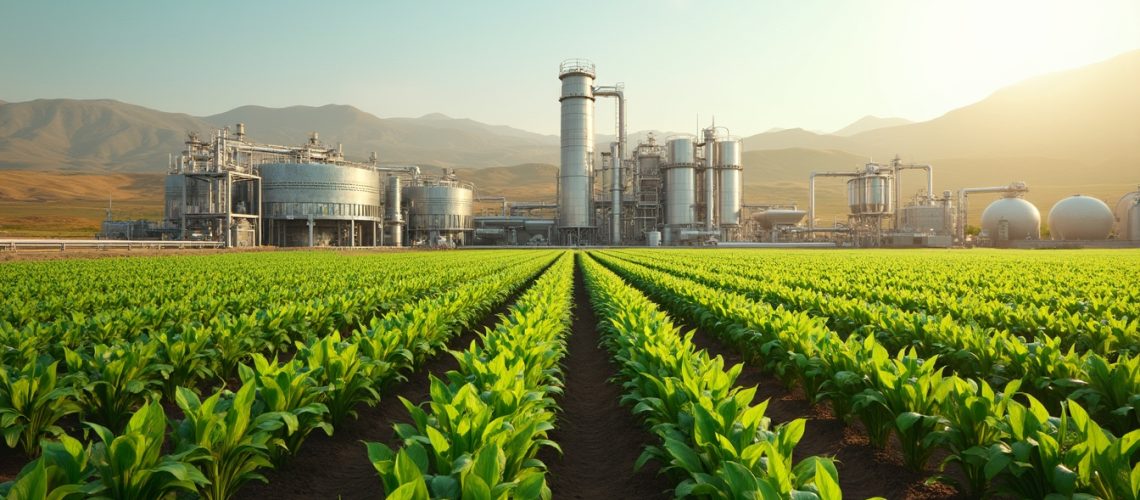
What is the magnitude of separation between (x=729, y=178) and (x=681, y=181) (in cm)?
622

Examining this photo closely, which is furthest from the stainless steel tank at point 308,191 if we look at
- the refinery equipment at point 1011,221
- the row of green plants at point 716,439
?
the refinery equipment at point 1011,221

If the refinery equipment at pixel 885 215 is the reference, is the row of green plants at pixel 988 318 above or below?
below

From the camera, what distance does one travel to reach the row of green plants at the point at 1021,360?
568 centimetres

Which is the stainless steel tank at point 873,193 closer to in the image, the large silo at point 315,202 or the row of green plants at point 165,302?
the large silo at point 315,202

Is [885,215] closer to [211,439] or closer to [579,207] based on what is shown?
[579,207]

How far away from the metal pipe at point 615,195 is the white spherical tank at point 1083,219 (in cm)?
5206

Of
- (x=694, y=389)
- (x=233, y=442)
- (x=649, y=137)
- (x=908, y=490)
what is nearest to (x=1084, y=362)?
(x=908, y=490)

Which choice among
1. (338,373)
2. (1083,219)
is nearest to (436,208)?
(1083,219)

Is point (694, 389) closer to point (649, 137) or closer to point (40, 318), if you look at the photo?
point (40, 318)

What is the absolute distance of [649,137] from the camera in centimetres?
8606

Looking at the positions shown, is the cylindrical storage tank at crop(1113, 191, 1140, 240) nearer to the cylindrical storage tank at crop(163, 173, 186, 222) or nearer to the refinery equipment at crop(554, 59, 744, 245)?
the refinery equipment at crop(554, 59, 744, 245)

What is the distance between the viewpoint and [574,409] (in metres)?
8.49

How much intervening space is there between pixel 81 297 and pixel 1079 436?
1771 centimetres

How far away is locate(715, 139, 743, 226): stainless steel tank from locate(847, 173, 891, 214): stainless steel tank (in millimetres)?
16077
